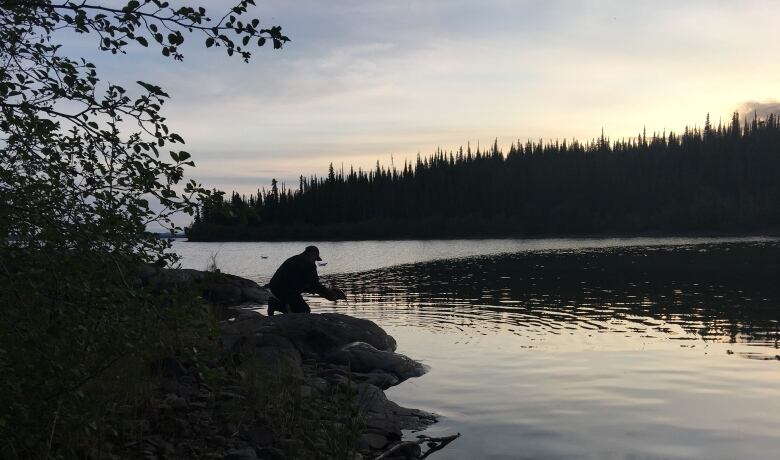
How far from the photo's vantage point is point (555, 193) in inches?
6526

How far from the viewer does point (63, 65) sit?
473 centimetres

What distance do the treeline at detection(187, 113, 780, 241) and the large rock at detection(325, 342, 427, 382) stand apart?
410ft

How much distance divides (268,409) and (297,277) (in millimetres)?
8932

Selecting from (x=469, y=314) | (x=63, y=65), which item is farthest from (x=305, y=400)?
(x=469, y=314)

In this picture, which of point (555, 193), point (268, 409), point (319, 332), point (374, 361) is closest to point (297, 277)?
point (319, 332)

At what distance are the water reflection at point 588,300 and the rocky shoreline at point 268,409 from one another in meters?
7.33

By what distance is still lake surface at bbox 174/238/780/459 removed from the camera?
9.85 meters

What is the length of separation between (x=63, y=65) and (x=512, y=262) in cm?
5374

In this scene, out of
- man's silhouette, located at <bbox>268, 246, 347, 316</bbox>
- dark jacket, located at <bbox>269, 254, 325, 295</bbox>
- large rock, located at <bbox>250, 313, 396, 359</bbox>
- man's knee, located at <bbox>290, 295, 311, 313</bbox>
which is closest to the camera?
large rock, located at <bbox>250, 313, 396, 359</bbox>

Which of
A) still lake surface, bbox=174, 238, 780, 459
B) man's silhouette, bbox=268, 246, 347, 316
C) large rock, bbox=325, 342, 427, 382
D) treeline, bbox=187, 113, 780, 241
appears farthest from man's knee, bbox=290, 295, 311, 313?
treeline, bbox=187, 113, 780, 241

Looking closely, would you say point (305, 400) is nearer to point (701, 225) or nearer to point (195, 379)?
point (195, 379)

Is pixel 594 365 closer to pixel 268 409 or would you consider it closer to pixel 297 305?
pixel 297 305

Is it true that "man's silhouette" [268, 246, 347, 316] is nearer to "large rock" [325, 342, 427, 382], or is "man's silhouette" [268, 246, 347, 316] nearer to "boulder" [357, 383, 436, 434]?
"large rock" [325, 342, 427, 382]

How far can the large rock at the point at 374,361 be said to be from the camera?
14.3 metres
